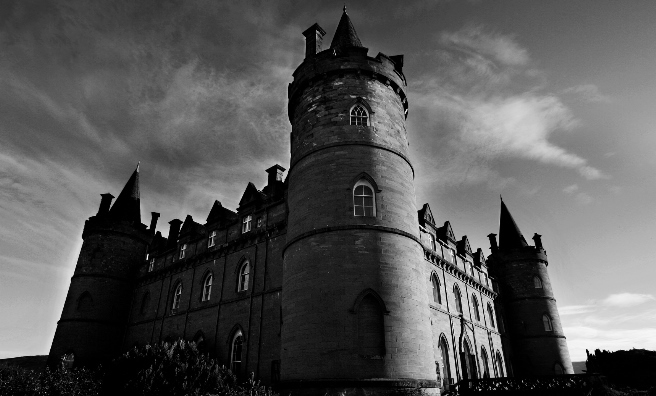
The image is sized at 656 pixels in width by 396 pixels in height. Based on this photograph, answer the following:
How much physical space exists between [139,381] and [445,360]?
52.6 ft

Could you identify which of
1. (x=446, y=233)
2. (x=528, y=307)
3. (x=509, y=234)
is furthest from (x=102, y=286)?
(x=509, y=234)

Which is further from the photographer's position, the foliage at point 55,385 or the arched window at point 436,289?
the arched window at point 436,289

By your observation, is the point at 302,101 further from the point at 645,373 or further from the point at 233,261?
the point at 645,373

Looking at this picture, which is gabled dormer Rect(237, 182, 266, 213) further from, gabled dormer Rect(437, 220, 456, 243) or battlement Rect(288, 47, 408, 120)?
gabled dormer Rect(437, 220, 456, 243)

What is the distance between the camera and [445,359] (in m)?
20.9

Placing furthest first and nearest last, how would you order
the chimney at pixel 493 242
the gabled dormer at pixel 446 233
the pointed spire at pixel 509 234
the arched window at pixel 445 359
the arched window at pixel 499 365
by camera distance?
the chimney at pixel 493 242
the pointed spire at pixel 509 234
the arched window at pixel 499 365
the gabled dormer at pixel 446 233
the arched window at pixel 445 359

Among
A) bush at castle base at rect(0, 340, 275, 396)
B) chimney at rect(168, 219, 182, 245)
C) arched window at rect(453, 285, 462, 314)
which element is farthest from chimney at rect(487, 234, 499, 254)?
bush at castle base at rect(0, 340, 275, 396)

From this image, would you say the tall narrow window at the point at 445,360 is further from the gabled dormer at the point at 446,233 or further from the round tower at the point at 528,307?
the round tower at the point at 528,307

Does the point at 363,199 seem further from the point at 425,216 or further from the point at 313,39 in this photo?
the point at 425,216

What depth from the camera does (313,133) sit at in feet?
51.1

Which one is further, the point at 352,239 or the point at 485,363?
the point at 485,363

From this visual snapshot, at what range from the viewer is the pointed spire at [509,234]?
3450 cm

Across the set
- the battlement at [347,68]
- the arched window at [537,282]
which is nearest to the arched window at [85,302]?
the battlement at [347,68]

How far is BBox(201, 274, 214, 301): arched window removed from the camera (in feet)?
76.6
